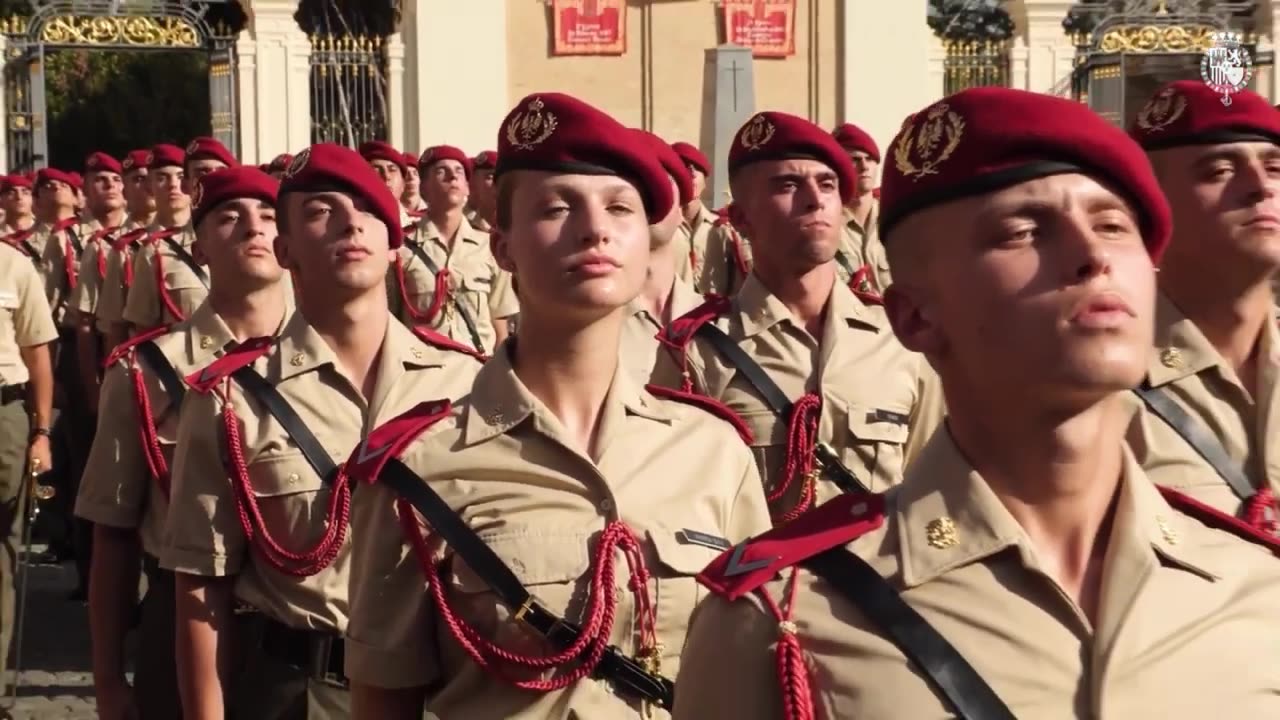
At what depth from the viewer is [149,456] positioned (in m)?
5.79

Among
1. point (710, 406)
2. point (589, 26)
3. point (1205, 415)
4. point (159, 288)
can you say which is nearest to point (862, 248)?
point (159, 288)

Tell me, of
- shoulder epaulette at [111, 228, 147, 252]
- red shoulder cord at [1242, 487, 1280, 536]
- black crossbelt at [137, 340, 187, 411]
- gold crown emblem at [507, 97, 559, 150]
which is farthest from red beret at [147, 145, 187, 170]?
red shoulder cord at [1242, 487, 1280, 536]

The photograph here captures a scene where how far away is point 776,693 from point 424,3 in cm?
2443

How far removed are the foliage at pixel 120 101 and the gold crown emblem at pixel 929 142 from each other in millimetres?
36491

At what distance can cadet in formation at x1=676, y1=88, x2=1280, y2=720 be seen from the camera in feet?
7.80

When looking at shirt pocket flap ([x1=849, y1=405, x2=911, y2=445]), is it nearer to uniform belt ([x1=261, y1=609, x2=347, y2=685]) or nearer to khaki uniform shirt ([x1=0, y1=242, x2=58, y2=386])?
uniform belt ([x1=261, y1=609, x2=347, y2=685])

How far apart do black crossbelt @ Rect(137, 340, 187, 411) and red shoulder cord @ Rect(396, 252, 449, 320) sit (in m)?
4.46

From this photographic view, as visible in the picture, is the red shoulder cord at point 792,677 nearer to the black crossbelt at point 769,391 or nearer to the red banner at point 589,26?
the black crossbelt at point 769,391

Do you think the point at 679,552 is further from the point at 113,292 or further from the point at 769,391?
the point at 113,292

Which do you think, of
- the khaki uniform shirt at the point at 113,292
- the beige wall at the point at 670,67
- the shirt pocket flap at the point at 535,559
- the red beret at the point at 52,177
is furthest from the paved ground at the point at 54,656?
the beige wall at the point at 670,67

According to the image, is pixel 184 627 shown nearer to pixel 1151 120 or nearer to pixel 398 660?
pixel 398 660

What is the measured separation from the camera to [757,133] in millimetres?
6004

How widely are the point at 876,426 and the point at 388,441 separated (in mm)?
1930

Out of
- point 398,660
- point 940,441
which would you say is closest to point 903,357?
point 398,660
